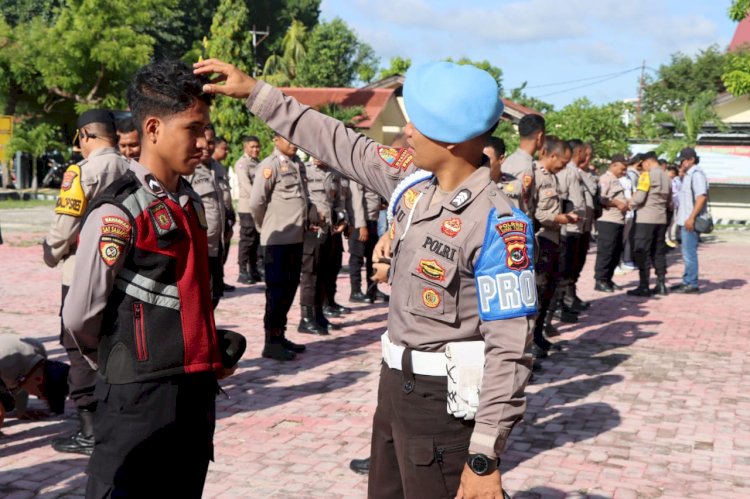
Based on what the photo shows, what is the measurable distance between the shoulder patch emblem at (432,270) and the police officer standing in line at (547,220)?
5336 millimetres

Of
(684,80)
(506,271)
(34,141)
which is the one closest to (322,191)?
(506,271)

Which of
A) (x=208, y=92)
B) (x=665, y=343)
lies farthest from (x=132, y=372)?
(x=665, y=343)

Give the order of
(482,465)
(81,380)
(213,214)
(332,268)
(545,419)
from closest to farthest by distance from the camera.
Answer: (482,465), (81,380), (545,419), (213,214), (332,268)

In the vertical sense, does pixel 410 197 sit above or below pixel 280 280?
above

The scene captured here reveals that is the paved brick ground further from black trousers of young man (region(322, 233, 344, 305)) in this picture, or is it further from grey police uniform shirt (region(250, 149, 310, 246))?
grey police uniform shirt (region(250, 149, 310, 246))

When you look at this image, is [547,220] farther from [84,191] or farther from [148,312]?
[148,312]

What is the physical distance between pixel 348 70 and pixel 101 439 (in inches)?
1667

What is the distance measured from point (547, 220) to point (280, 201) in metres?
2.66

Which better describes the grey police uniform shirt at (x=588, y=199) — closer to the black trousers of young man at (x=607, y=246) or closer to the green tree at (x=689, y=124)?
the black trousers of young man at (x=607, y=246)

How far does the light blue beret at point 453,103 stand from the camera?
2.76m

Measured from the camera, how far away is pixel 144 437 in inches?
114

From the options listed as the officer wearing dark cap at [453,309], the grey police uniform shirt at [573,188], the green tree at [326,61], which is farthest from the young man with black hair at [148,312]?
the green tree at [326,61]

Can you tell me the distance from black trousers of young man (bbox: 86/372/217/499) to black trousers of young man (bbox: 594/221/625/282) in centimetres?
1104

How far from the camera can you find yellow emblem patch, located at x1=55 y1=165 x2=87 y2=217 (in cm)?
517
